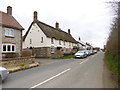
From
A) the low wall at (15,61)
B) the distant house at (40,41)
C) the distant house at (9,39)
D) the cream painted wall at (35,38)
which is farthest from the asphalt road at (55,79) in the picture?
the cream painted wall at (35,38)

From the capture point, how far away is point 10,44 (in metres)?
22.4

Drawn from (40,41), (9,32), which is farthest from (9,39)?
(40,41)

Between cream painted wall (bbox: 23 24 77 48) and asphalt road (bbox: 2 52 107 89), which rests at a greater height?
cream painted wall (bbox: 23 24 77 48)

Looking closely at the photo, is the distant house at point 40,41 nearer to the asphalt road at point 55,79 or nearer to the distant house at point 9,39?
the distant house at point 9,39

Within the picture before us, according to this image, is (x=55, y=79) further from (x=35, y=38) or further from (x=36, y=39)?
(x=35, y=38)

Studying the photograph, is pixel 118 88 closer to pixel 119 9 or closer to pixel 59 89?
pixel 59 89

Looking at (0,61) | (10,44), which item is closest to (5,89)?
(0,61)

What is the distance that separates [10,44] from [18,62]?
5839 millimetres

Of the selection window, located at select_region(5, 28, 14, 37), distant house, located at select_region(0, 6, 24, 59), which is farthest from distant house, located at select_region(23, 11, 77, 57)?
window, located at select_region(5, 28, 14, 37)

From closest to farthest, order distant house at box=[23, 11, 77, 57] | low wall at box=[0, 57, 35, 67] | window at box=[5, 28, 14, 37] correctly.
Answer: low wall at box=[0, 57, 35, 67] → window at box=[5, 28, 14, 37] → distant house at box=[23, 11, 77, 57]

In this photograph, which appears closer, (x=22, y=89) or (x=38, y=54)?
(x=22, y=89)

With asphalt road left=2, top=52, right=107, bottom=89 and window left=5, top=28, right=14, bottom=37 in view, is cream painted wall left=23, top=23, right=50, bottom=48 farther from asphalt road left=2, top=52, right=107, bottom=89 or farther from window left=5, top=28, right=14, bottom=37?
asphalt road left=2, top=52, right=107, bottom=89

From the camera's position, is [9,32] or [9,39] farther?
[9,32]

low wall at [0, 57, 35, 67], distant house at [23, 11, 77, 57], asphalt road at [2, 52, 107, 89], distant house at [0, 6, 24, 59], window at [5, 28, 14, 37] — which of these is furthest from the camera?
distant house at [23, 11, 77, 57]
